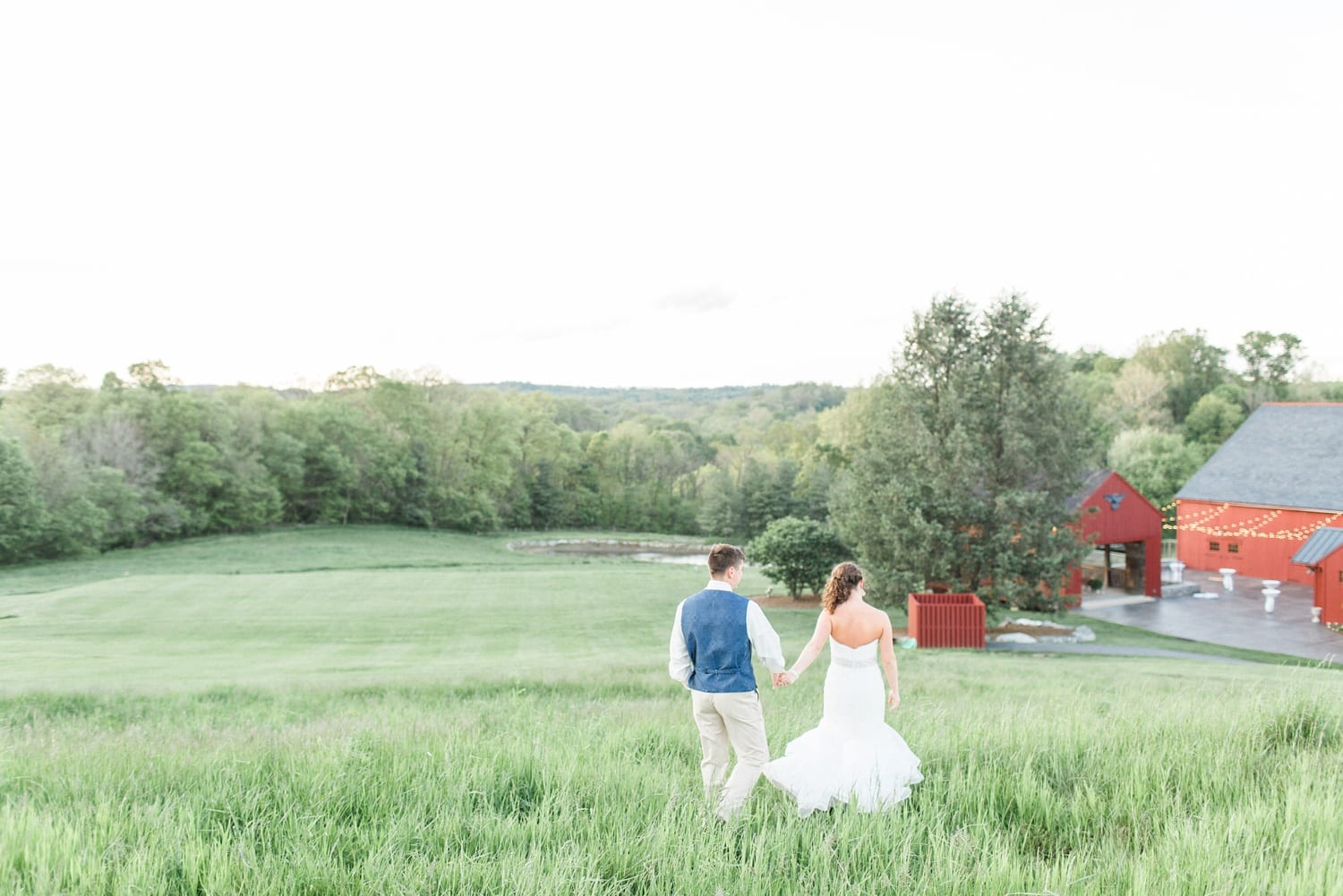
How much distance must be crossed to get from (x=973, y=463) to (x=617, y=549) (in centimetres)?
4559

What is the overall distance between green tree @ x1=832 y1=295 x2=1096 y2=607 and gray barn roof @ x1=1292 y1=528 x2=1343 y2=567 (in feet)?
29.1

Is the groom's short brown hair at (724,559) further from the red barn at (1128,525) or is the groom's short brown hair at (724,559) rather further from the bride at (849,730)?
the red barn at (1128,525)

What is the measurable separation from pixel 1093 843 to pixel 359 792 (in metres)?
3.70

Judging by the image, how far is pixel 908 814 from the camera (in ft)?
13.9

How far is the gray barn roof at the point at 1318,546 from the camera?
26.1m

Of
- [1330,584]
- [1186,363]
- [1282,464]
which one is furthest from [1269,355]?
[1330,584]

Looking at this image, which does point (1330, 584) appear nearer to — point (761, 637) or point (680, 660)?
point (761, 637)

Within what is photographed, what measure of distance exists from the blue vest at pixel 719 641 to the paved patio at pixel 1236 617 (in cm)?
2090

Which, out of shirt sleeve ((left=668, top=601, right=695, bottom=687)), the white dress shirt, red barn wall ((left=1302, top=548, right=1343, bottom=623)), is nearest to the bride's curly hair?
the white dress shirt

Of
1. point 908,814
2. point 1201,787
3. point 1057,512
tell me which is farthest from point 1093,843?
point 1057,512

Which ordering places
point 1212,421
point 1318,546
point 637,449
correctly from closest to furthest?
point 1318,546 → point 1212,421 → point 637,449

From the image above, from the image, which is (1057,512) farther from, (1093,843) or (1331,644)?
(1093,843)

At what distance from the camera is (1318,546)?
27.0m

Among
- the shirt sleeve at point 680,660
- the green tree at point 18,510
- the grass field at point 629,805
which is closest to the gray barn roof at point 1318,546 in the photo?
the grass field at point 629,805
